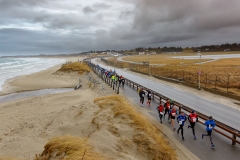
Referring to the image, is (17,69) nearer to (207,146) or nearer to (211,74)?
(211,74)

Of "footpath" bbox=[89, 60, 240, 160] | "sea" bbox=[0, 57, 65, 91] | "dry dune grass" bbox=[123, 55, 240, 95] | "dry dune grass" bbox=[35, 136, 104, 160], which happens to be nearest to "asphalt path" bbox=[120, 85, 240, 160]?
"footpath" bbox=[89, 60, 240, 160]

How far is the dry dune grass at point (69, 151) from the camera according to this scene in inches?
357

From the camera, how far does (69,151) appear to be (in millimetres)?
9516

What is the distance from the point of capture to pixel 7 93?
113ft

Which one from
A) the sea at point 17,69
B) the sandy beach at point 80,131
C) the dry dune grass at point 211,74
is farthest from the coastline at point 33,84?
the dry dune grass at point 211,74

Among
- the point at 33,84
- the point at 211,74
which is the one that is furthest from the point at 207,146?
the point at 33,84

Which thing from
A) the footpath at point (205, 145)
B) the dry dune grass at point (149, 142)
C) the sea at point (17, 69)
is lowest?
the sea at point (17, 69)

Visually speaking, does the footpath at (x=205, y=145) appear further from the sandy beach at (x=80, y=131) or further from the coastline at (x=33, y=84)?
the coastline at (x=33, y=84)

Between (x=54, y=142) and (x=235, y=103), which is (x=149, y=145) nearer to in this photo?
(x=54, y=142)

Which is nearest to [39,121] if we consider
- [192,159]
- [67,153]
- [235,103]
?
[67,153]

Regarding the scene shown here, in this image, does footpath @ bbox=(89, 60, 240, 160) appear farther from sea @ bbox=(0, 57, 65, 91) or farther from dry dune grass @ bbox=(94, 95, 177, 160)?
sea @ bbox=(0, 57, 65, 91)

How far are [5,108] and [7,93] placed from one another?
38.3 feet

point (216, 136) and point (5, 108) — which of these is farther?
point (5, 108)

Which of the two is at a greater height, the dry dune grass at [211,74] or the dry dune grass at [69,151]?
the dry dune grass at [69,151]
